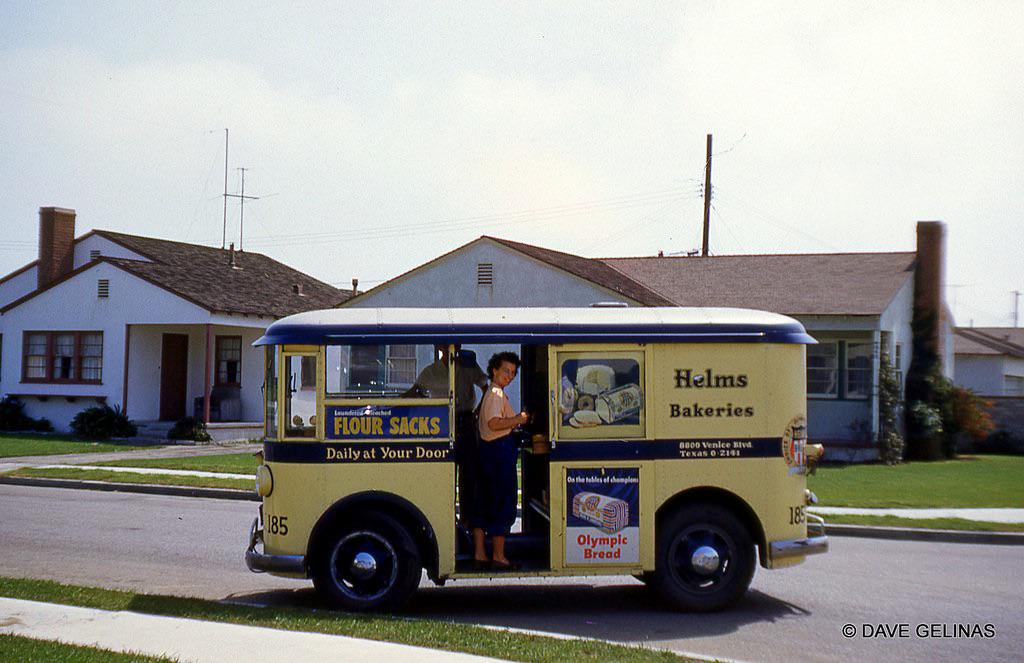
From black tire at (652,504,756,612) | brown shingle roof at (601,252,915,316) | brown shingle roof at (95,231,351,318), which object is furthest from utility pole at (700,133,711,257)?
black tire at (652,504,756,612)

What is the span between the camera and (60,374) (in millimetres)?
31438

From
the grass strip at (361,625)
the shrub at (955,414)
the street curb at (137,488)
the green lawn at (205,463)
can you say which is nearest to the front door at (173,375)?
the green lawn at (205,463)

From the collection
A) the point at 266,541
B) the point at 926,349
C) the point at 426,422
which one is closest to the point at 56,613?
the point at 266,541

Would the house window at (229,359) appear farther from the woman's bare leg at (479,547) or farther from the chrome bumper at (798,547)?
the chrome bumper at (798,547)

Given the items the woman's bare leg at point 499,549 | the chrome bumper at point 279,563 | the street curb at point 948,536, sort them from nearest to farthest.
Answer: the chrome bumper at point 279,563, the woman's bare leg at point 499,549, the street curb at point 948,536

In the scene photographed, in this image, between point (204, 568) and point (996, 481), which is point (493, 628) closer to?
point (204, 568)

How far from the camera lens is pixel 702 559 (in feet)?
29.2

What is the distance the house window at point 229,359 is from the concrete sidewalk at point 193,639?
24.1 metres

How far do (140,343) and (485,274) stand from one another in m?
11.2

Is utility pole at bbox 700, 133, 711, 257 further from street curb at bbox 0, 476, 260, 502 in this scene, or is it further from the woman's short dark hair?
the woman's short dark hair

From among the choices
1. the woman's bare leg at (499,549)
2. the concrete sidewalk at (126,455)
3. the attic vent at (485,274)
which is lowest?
the concrete sidewalk at (126,455)

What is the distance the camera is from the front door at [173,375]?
31.3 metres

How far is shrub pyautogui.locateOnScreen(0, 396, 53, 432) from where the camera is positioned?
31.0 metres

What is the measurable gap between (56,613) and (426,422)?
10.3 feet
